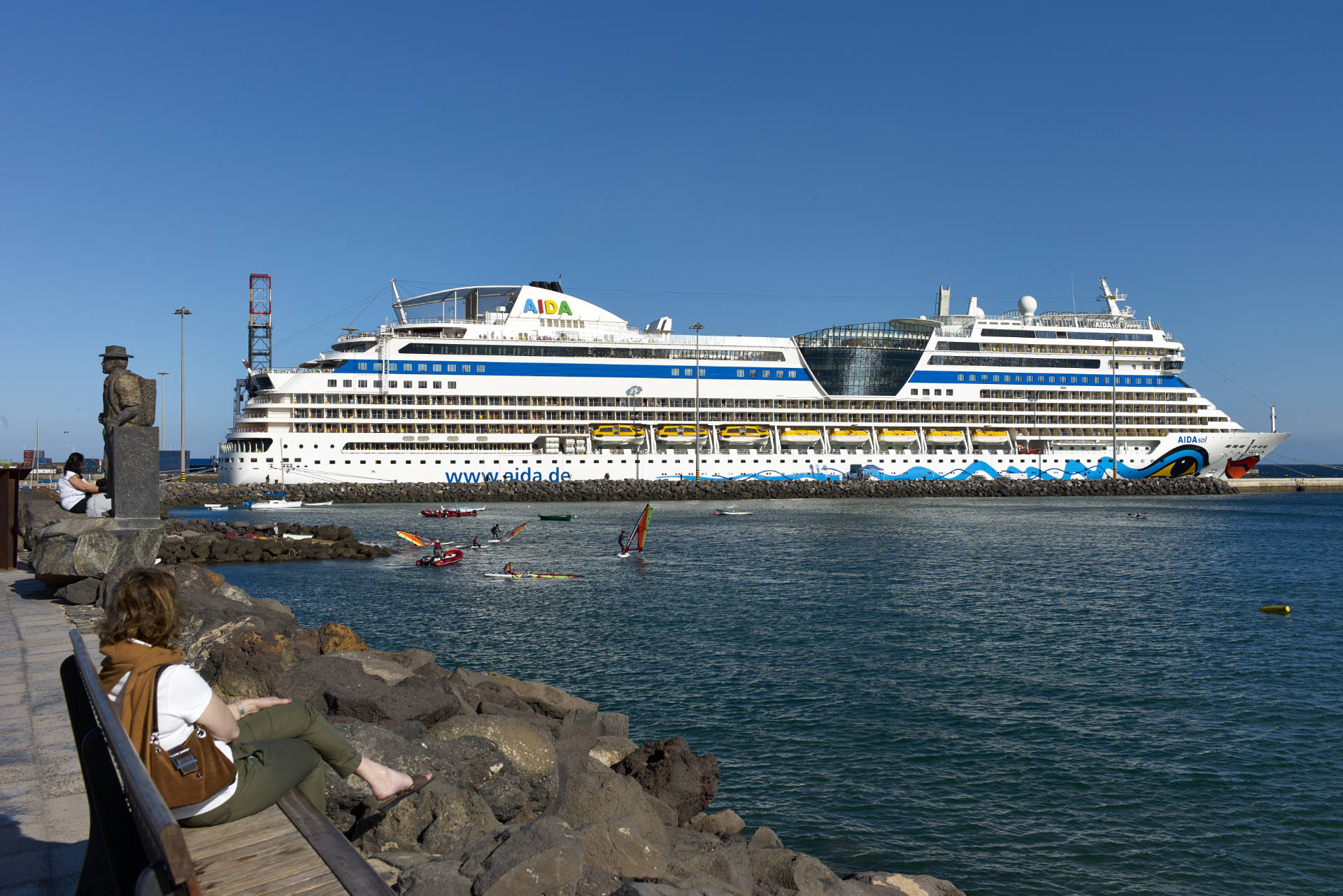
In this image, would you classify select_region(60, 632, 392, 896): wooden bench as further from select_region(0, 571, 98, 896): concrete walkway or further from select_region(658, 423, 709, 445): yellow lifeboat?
select_region(658, 423, 709, 445): yellow lifeboat

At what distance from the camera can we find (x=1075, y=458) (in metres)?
78.6

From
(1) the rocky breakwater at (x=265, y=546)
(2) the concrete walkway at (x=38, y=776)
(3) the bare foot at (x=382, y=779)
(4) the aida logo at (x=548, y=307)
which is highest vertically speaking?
(4) the aida logo at (x=548, y=307)

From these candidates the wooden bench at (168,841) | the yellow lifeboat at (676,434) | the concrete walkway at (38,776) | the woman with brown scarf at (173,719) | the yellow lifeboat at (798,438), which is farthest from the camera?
the yellow lifeboat at (798,438)

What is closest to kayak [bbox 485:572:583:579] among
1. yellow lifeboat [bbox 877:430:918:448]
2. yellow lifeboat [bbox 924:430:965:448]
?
yellow lifeboat [bbox 877:430:918:448]

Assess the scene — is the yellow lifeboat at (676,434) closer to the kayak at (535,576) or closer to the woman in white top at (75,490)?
the kayak at (535,576)

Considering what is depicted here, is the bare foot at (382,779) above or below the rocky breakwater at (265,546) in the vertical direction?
above

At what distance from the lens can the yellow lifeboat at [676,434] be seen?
237ft

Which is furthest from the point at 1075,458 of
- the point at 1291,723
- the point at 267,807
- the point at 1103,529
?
the point at 267,807

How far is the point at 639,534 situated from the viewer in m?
33.0

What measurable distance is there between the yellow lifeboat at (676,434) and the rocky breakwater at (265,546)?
122 feet

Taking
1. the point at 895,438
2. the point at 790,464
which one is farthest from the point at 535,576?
the point at 895,438

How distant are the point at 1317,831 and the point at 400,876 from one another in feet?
32.8

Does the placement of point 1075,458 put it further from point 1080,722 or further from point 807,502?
point 1080,722

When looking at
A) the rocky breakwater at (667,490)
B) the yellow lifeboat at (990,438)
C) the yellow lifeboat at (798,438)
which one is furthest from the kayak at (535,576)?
the yellow lifeboat at (990,438)
